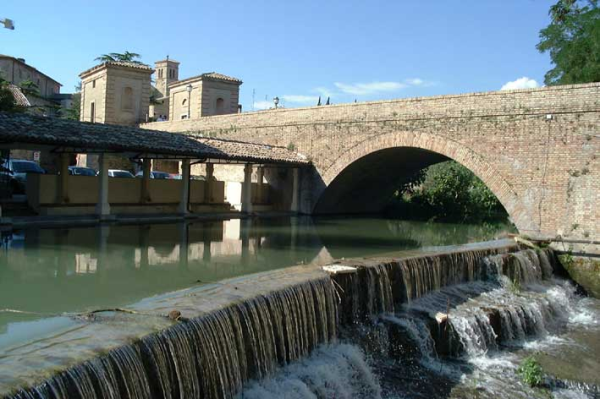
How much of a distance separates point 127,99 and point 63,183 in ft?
48.2

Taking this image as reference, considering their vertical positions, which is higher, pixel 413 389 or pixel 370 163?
pixel 370 163

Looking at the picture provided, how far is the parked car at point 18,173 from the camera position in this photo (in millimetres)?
18016

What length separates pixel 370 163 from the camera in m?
20.8

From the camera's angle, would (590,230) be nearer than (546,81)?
Yes

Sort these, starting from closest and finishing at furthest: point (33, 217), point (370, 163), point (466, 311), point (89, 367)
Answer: point (89, 367) < point (466, 311) < point (33, 217) < point (370, 163)

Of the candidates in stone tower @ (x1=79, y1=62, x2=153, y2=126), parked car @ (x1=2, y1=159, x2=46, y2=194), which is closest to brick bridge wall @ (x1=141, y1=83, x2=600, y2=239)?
parked car @ (x1=2, y1=159, x2=46, y2=194)

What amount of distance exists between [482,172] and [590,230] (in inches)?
134

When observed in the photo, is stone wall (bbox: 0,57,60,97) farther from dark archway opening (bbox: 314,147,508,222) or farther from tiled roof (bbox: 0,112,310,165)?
dark archway opening (bbox: 314,147,508,222)

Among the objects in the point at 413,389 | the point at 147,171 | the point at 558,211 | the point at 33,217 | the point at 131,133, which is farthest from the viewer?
the point at 147,171

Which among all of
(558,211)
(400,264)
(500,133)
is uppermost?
(500,133)

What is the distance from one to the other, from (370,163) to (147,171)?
8045 mm

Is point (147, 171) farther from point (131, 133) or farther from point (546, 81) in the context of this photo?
point (546, 81)

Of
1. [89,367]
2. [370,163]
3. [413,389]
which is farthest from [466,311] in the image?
[370,163]

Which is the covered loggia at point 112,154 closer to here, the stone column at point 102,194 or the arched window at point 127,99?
the stone column at point 102,194
